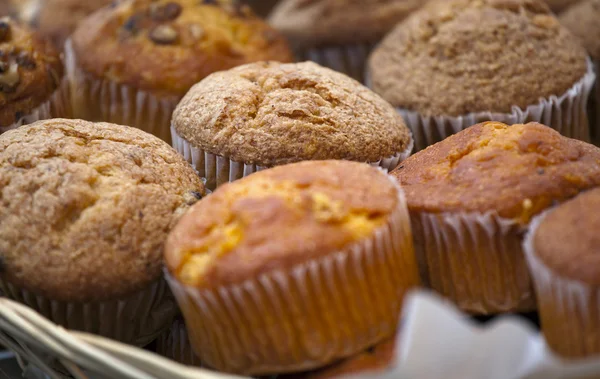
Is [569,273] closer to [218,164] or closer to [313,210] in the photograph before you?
[313,210]

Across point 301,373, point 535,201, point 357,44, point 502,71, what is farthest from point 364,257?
point 357,44

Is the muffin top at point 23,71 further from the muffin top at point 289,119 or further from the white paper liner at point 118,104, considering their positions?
the muffin top at point 289,119

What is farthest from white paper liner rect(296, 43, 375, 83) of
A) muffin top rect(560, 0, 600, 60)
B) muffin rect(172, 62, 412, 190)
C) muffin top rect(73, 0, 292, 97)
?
muffin rect(172, 62, 412, 190)

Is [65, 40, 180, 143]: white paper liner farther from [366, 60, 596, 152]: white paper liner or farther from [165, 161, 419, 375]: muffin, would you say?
[165, 161, 419, 375]: muffin

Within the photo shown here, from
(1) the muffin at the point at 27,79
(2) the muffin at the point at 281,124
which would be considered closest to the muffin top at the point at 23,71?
(1) the muffin at the point at 27,79

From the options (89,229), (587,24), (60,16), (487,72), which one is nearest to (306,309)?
(89,229)

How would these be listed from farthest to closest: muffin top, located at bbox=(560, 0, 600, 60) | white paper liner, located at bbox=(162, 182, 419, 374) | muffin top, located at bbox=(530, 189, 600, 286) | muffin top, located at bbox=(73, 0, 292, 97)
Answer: muffin top, located at bbox=(560, 0, 600, 60) → muffin top, located at bbox=(73, 0, 292, 97) → white paper liner, located at bbox=(162, 182, 419, 374) → muffin top, located at bbox=(530, 189, 600, 286)

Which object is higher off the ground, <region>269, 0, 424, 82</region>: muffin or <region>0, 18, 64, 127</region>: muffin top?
<region>0, 18, 64, 127</region>: muffin top
